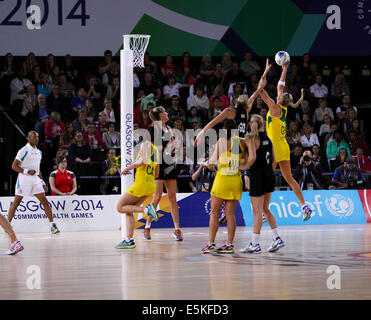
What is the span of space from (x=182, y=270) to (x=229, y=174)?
204cm

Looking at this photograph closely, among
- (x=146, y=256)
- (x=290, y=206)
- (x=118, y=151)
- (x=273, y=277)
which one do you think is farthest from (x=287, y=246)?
(x=118, y=151)

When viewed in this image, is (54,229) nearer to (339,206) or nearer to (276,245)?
(276,245)

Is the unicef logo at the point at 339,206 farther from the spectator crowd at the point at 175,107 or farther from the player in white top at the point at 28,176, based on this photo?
the player in white top at the point at 28,176

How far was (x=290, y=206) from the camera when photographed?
56.6 feet

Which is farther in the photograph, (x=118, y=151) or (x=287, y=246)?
(x=118, y=151)

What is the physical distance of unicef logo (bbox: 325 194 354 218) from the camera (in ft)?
57.2

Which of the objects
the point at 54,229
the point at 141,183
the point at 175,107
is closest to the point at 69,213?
the point at 54,229

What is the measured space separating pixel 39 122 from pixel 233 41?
7819mm

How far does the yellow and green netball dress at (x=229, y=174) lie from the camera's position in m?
10.1

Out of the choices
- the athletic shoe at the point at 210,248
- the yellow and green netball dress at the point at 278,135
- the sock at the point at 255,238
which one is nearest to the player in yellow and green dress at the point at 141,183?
the athletic shoe at the point at 210,248

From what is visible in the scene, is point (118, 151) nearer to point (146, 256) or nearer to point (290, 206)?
point (290, 206)

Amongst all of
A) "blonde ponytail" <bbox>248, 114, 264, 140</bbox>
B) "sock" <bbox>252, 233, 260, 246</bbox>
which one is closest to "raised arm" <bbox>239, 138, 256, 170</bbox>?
"blonde ponytail" <bbox>248, 114, 264, 140</bbox>

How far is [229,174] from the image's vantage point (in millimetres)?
10125
